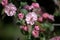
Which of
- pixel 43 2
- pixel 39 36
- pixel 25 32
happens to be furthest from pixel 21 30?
pixel 43 2

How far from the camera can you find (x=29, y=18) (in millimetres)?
1664

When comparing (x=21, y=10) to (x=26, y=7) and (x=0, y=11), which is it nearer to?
(x=26, y=7)

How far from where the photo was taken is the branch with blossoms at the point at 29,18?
1653mm

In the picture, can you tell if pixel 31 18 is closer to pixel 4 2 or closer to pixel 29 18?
pixel 29 18

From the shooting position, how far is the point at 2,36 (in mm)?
1729

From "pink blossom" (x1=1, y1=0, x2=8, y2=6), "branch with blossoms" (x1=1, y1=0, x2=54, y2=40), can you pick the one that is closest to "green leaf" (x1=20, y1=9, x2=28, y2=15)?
"branch with blossoms" (x1=1, y1=0, x2=54, y2=40)

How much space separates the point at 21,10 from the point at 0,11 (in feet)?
0.64

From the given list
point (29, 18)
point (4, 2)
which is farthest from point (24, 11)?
point (4, 2)

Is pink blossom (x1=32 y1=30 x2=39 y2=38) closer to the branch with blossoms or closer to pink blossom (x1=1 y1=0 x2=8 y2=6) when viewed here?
the branch with blossoms

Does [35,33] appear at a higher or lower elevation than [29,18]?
lower

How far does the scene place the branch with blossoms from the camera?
5.42ft

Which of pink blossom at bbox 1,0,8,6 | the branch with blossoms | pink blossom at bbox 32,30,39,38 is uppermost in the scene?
pink blossom at bbox 1,0,8,6

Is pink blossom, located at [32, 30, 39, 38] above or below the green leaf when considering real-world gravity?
below

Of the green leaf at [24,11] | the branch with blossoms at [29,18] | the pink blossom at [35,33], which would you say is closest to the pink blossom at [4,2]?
the branch with blossoms at [29,18]
